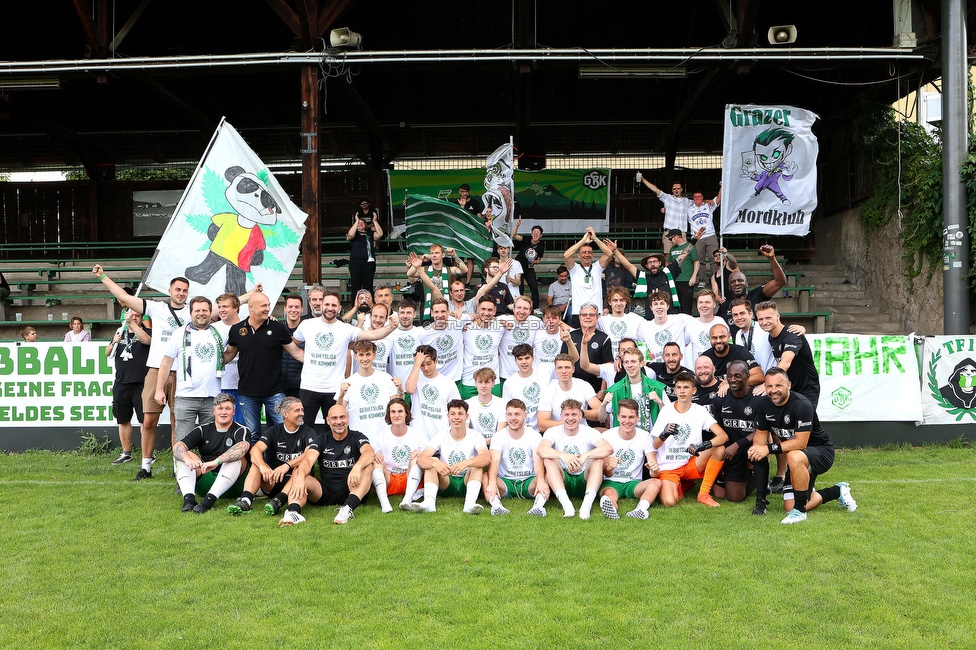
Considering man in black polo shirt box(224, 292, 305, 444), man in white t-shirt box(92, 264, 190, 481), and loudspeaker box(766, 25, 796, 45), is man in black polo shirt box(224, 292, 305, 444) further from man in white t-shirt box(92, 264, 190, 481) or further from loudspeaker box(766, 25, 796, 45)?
loudspeaker box(766, 25, 796, 45)

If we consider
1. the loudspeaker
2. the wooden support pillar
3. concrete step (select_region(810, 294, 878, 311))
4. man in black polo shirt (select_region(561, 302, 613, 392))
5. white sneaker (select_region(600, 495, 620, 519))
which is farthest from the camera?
concrete step (select_region(810, 294, 878, 311))

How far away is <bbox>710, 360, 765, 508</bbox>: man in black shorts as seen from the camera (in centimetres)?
741

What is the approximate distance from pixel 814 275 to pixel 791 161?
6191 millimetres

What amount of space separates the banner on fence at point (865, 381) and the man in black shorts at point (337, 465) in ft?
19.5

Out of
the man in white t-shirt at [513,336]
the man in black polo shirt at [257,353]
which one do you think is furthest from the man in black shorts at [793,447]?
the man in black polo shirt at [257,353]

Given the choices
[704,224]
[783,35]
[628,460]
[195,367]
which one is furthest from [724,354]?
[783,35]

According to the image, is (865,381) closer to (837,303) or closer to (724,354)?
(724,354)

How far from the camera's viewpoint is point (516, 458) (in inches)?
302

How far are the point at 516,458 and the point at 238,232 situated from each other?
4455 millimetres

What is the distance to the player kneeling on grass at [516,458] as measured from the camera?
24.7 feet

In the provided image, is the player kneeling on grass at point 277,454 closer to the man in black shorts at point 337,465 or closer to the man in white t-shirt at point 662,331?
the man in black shorts at point 337,465

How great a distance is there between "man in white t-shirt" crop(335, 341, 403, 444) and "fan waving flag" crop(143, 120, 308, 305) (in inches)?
71.8

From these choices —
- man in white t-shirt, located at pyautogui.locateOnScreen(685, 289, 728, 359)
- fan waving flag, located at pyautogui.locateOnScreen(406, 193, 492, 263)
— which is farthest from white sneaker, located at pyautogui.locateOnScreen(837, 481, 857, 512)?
fan waving flag, located at pyautogui.locateOnScreen(406, 193, 492, 263)

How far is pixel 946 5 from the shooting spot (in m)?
12.2
